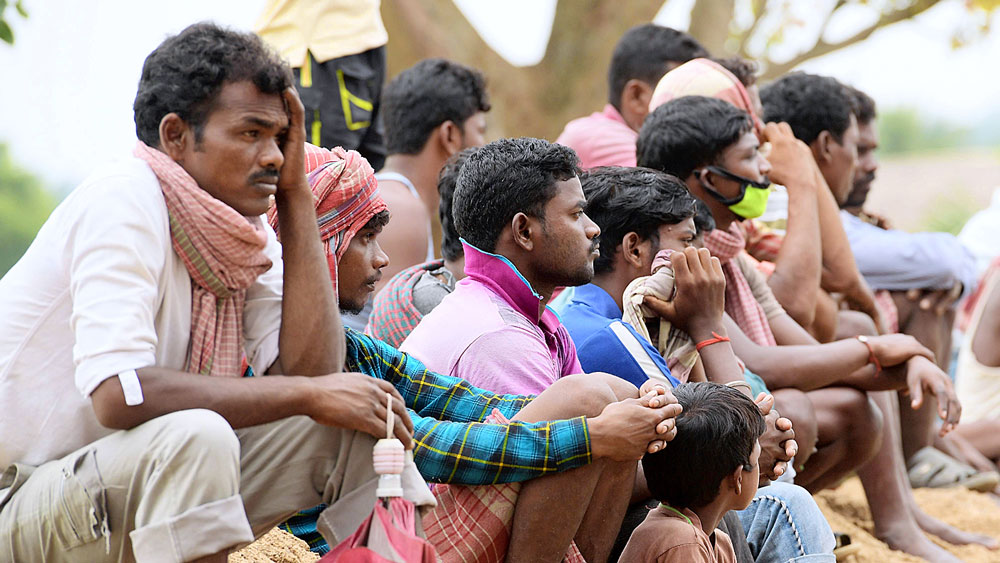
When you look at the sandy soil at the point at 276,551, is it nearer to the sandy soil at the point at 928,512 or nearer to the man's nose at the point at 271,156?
the man's nose at the point at 271,156

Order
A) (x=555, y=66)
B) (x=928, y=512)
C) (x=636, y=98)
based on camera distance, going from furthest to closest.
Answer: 1. (x=555, y=66)
2. (x=636, y=98)
3. (x=928, y=512)

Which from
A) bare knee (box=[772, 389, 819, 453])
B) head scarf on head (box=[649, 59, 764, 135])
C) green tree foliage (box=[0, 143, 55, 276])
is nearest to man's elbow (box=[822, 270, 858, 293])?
head scarf on head (box=[649, 59, 764, 135])

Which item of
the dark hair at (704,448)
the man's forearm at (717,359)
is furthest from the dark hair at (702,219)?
the dark hair at (704,448)

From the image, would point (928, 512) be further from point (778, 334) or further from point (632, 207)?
point (632, 207)

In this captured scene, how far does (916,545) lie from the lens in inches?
201

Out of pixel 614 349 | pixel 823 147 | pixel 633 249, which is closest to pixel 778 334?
pixel 633 249

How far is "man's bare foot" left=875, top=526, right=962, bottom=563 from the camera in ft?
16.4

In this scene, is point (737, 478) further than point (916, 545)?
No

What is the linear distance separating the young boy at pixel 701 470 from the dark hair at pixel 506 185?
0.74 metres

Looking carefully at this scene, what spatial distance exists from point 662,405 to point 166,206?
1299 mm

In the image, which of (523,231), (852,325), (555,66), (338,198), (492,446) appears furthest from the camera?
(555,66)

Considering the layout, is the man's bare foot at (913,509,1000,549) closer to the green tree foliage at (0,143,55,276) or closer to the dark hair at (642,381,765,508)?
the dark hair at (642,381,765,508)

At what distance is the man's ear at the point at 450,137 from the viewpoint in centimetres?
558

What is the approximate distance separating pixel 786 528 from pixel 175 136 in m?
2.21
